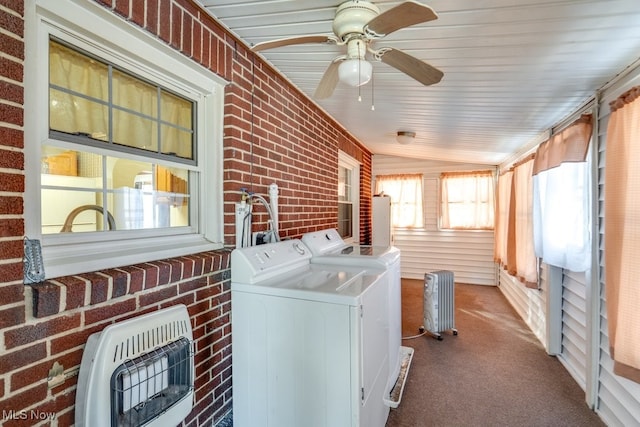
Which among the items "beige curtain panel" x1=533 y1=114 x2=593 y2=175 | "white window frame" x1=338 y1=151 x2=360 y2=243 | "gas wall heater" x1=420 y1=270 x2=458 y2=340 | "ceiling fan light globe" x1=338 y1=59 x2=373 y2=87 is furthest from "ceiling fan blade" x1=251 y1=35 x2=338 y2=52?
"white window frame" x1=338 y1=151 x2=360 y2=243

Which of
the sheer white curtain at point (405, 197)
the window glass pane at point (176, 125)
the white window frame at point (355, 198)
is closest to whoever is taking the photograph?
the window glass pane at point (176, 125)

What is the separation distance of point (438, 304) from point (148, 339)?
3057 millimetres

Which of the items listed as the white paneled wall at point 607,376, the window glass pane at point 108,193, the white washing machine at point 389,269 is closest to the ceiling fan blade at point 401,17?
the window glass pane at point 108,193

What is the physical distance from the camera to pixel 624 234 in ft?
5.51

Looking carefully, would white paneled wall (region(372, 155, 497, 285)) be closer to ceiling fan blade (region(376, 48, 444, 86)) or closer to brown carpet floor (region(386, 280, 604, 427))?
brown carpet floor (region(386, 280, 604, 427))

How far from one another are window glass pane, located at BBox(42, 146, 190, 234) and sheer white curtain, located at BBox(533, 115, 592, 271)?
2726 mm

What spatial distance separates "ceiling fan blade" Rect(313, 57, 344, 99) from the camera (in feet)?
5.27

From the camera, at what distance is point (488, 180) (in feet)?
17.7

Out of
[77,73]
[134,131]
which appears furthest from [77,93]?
[134,131]

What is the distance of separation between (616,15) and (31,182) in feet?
7.61

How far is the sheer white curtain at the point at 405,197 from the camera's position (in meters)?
5.86

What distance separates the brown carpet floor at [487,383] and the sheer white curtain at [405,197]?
2377 mm

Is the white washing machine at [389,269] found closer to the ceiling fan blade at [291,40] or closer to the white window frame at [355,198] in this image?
the ceiling fan blade at [291,40]

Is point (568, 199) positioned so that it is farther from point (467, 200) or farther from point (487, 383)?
point (467, 200)
